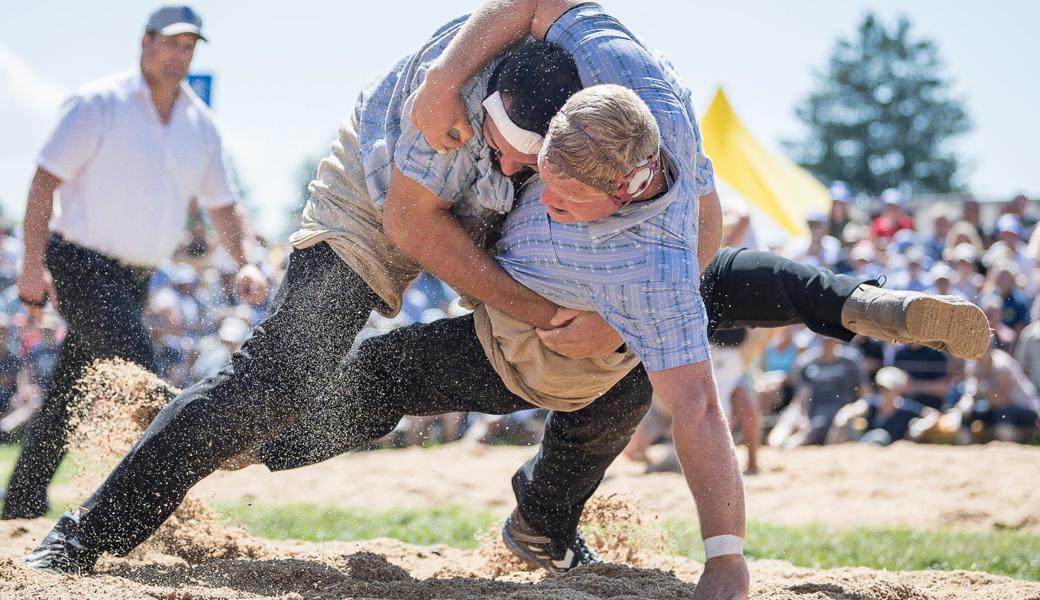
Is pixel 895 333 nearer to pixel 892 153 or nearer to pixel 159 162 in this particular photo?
pixel 159 162

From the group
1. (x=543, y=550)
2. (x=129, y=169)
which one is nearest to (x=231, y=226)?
(x=129, y=169)

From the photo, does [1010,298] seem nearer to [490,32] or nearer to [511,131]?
[490,32]

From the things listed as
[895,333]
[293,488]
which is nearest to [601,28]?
[895,333]

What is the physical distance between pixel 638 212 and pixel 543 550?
1533 millimetres

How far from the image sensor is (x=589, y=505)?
13.3ft

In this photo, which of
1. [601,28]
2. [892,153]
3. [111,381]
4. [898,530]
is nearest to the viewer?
[601,28]

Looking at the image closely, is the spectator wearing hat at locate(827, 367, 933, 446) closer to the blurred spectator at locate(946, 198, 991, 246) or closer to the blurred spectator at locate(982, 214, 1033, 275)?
the blurred spectator at locate(982, 214, 1033, 275)

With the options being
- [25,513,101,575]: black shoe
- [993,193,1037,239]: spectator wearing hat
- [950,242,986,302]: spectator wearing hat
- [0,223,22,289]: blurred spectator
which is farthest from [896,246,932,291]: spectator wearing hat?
[0,223,22,289]: blurred spectator

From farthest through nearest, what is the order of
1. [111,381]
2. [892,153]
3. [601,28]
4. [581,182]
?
1. [892,153]
2. [111,381]
3. [601,28]
4. [581,182]

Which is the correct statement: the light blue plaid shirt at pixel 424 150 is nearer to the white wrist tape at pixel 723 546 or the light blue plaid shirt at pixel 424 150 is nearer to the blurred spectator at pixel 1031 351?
the white wrist tape at pixel 723 546

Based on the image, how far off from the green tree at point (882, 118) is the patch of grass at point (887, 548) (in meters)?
44.9

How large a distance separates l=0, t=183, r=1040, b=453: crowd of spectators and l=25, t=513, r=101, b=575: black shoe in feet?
15.1

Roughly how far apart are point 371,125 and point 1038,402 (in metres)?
6.92

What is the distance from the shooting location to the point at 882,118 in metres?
50.0
